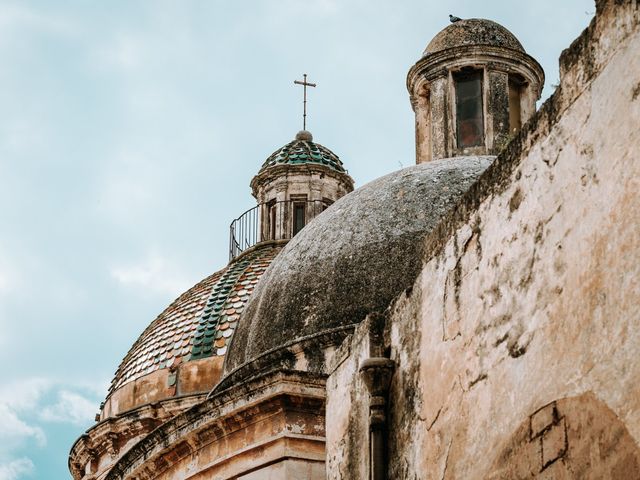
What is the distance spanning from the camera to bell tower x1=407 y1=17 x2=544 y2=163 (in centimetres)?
1486

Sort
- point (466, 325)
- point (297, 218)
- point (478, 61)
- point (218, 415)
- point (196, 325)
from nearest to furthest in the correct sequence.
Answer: point (466, 325), point (218, 415), point (478, 61), point (196, 325), point (297, 218)

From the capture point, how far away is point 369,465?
6.77 m

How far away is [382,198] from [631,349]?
21.6 feet

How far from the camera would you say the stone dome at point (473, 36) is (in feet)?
50.7

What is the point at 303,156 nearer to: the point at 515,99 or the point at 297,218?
the point at 297,218

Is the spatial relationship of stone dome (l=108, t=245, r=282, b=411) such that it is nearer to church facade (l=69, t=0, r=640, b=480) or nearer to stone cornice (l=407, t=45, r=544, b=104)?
stone cornice (l=407, t=45, r=544, b=104)

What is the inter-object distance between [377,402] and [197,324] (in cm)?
2139

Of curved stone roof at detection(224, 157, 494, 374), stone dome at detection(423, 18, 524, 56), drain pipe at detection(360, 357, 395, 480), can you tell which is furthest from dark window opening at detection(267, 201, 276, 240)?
drain pipe at detection(360, 357, 395, 480)

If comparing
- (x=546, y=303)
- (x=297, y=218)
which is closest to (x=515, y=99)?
(x=546, y=303)

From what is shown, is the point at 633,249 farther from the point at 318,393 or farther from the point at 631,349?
the point at 318,393

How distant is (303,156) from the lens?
107 feet

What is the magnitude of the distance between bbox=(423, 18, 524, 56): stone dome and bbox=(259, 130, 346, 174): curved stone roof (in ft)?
54.4

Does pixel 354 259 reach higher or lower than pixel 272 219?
lower

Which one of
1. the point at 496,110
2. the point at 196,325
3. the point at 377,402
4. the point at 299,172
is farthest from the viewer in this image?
the point at 299,172
